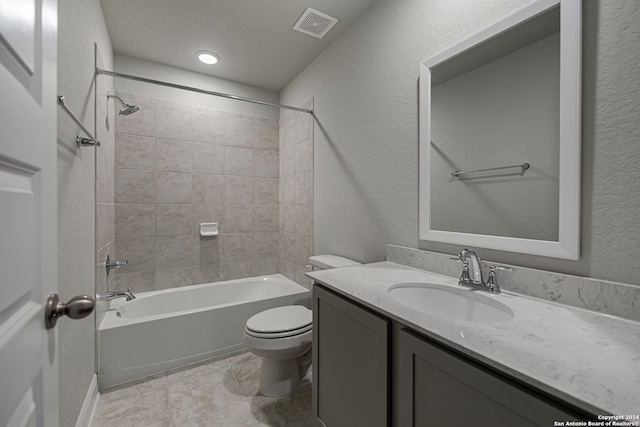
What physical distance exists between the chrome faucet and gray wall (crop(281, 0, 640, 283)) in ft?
0.32

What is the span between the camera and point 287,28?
2.07m

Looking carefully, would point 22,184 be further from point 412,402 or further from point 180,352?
point 180,352

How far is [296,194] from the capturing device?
282 cm

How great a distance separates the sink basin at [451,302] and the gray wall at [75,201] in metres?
1.42

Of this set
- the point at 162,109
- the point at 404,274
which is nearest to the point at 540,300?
the point at 404,274

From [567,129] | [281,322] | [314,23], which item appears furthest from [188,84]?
[567,129]

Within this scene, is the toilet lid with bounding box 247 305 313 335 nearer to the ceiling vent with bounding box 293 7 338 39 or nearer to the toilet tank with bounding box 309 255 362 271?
the toilet tank with bounding box 309 255 362 271

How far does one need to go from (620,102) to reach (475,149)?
1.55 feet

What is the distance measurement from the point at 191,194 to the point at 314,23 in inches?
74.1

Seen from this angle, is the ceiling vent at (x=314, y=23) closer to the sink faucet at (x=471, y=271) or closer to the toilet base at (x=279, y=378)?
the sink faucet at (x=471, y=271)

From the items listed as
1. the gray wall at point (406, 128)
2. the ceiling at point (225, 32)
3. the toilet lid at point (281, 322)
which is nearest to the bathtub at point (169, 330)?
the toilet lid at point (281, 322)

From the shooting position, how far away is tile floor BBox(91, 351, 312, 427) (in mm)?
1520

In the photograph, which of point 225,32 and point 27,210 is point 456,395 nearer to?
point 27,210

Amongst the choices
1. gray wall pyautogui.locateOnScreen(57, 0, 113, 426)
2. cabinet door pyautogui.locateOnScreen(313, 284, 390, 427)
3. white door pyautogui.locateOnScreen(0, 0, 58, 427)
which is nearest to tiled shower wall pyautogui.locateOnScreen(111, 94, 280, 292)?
gray wall pyautogui.locateOnScreen(57, 0, 113, 426)
